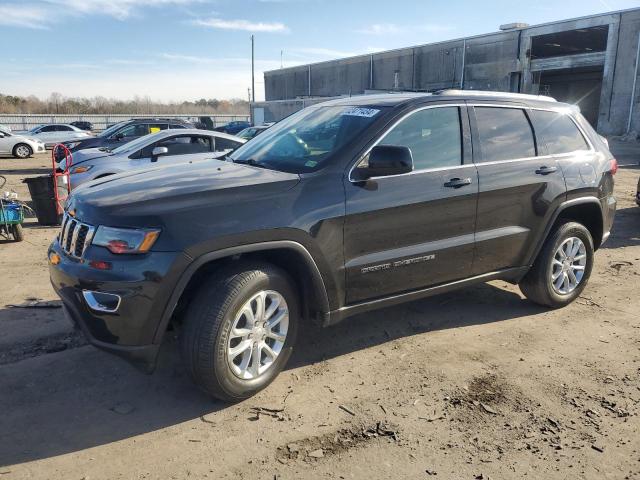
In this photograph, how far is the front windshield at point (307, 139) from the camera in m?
3.75

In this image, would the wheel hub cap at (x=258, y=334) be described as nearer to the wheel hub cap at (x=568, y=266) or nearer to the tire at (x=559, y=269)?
the tire at (x=559, y=269)

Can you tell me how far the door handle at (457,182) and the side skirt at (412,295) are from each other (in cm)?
78

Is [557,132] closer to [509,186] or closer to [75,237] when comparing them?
[509,186]

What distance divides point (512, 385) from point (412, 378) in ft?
2.20

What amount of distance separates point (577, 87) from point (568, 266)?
138ft

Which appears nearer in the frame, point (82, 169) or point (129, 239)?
point (129, 239)

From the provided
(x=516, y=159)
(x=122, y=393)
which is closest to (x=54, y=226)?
(x=122, y=393)

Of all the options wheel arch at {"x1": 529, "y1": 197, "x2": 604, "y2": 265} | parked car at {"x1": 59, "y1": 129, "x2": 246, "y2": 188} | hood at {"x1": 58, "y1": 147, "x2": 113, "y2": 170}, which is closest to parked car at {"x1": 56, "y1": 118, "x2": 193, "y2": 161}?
hood at {"x1": 58, "y1": 147, "x2": 113, "y2": 170}

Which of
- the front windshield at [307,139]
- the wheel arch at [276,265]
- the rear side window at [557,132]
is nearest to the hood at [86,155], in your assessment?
the front windshield at [307,139]

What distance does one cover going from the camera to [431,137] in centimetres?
405

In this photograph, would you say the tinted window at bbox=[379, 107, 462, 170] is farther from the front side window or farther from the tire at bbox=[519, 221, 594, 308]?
the front side window

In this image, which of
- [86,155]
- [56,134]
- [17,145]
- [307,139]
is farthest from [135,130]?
[56,134]

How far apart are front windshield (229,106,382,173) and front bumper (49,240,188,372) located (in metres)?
1.17

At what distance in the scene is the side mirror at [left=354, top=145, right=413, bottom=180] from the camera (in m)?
3.49
